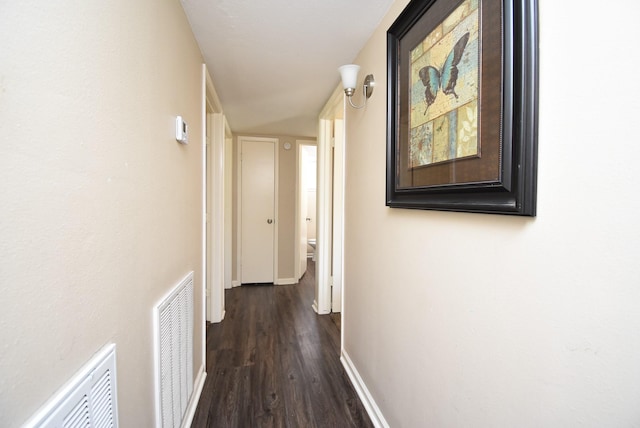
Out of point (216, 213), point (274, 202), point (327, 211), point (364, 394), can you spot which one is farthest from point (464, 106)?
point (274, 202)

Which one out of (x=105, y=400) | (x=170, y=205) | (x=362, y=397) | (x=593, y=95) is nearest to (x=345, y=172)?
(x=170, y=205)

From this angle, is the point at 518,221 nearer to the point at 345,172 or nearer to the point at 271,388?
the point at 345,172

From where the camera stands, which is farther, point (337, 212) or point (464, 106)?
point (337, 212)

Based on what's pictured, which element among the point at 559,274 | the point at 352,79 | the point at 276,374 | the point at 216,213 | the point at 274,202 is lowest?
the point at 276,374

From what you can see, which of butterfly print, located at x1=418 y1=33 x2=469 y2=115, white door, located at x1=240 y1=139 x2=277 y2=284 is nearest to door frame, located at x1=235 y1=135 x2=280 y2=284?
white door, located at x1=240 y1=139 x2=277 y2=284

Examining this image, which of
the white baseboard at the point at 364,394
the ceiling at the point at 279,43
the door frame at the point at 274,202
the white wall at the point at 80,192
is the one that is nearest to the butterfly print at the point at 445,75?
the ceiling at the point at 279,43

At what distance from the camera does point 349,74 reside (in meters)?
1.79

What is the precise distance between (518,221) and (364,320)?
4.27 feet

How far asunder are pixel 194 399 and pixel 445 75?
2.06m

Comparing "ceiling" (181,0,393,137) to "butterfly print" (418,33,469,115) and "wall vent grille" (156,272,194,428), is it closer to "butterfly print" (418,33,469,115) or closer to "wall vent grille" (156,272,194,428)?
"butterfly print" (418,33,469,115)

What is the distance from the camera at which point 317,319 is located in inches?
120

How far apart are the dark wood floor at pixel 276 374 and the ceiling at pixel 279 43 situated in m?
2.17

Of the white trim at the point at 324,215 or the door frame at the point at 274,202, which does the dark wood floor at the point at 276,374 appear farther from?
the door frame at the point at 274,202

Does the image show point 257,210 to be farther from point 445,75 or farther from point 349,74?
point 445,75
